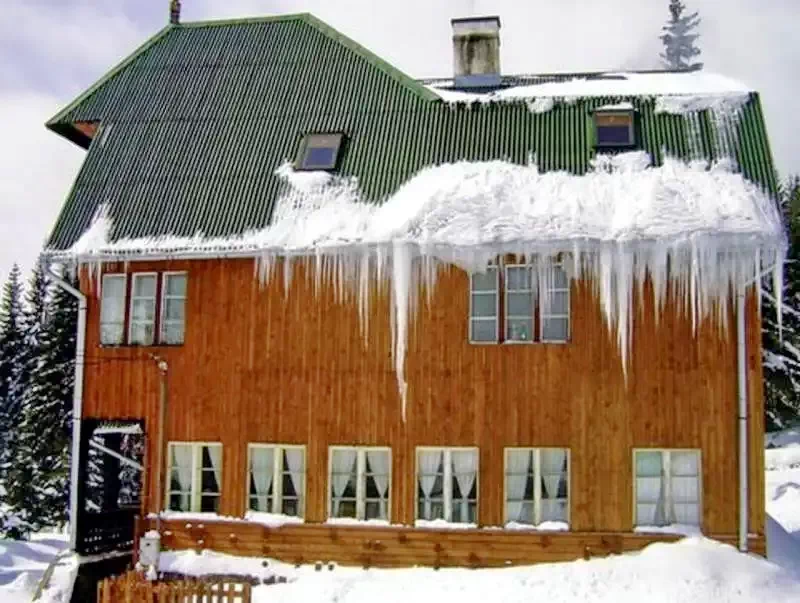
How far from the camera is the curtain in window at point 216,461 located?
16.7 meters

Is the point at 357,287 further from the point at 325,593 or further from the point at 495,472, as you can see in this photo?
the point at 325,593

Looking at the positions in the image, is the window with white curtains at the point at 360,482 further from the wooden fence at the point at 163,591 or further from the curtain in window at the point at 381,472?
the wooden fence at the point at 163,591

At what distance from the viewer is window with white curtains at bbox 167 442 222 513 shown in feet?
55.1

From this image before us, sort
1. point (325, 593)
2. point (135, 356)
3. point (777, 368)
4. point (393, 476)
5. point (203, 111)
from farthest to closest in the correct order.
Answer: point (777, 368)
point (203, 111)
point (135, 356)
point (393, 476)
point (325, 593)

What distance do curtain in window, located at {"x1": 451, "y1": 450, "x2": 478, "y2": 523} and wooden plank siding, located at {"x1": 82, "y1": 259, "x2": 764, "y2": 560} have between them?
173 mm

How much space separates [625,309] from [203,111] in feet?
30.8

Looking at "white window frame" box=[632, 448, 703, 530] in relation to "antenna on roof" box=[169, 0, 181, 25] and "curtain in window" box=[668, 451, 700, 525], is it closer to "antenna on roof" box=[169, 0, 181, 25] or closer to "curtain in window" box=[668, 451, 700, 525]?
"curtain in window" box=[668, 451, 700, 525]

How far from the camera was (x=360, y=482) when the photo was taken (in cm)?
1614

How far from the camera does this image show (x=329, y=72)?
19.2 m

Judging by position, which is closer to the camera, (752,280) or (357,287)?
(752,280)

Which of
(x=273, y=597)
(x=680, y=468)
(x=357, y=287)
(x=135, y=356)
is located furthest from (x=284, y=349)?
(x=680, y=468)

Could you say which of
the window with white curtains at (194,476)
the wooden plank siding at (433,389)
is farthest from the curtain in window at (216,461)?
the wooden plank siding at (433,389)

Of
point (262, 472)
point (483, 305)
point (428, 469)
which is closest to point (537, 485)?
point (428, 469)

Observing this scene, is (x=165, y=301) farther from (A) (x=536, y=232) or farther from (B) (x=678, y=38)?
(B) (x=678, y=38)
